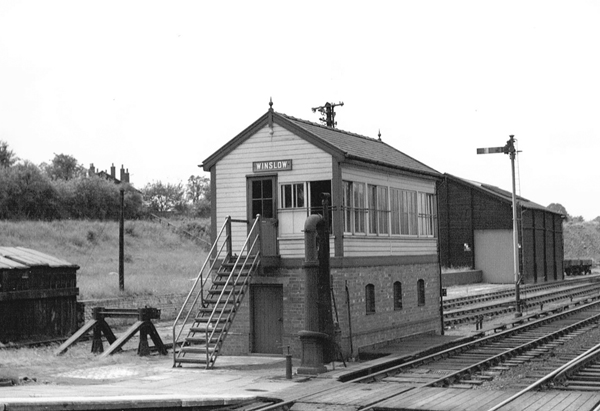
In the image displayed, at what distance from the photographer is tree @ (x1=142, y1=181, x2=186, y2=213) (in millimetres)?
104938

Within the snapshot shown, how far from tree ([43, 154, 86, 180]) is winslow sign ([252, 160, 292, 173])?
72117 mm

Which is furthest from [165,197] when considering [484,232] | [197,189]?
[484,232]

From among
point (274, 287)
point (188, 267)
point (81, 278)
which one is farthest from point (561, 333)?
point (188, 267)

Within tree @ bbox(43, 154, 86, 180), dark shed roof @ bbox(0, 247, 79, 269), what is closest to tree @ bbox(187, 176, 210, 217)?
tree @ bbox(43, 154, 86, 180)

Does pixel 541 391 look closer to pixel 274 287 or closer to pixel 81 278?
pixel 274 287

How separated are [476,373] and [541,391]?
2.78 meters

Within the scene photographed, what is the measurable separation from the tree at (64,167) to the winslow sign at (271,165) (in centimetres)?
7212

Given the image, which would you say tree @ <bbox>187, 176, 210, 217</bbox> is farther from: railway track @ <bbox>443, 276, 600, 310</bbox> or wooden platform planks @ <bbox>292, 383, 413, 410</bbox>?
wooden platform planks @ <bbox>292, 383, 413, 410</bbox>

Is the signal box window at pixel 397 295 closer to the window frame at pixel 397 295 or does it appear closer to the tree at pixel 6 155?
the window frame at pixel 397 295

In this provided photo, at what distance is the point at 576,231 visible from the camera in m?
119

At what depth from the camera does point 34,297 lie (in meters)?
22.8

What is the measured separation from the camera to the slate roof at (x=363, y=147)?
65.7 ft

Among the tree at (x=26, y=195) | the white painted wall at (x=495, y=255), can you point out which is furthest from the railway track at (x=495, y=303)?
the tree at (x=26, y=195)

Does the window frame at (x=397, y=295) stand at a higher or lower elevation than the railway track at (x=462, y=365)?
higher
